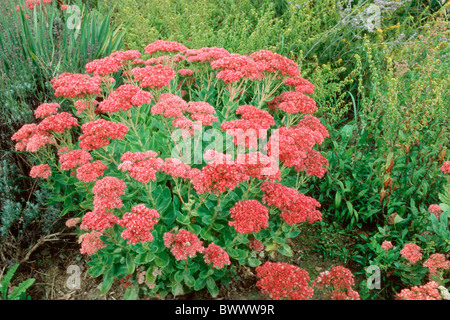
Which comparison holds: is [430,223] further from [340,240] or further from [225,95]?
[225,95]

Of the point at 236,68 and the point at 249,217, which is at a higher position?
the point at 236,68

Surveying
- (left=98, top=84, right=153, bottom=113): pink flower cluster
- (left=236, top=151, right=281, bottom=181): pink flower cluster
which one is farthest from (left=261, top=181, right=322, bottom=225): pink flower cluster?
(left=98, top=84, right=153, bottom=113): pink flower cluster

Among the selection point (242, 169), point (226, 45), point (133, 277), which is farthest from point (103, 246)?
point (226, 45)

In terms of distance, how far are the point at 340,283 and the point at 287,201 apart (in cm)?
63

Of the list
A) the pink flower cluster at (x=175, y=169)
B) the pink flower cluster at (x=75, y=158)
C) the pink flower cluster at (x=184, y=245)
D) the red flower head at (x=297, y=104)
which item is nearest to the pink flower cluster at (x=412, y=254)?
the red flower head at (x=297, y=104)

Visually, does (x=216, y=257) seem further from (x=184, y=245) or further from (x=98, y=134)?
(x=98, y=134)

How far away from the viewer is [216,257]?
2.19 meters

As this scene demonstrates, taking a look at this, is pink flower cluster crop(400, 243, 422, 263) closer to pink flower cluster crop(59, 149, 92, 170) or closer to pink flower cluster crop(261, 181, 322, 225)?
pink flower cluster crop(261, 181, 322, 225)

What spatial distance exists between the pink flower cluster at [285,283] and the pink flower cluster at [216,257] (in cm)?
25

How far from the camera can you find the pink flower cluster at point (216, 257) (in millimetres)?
2164

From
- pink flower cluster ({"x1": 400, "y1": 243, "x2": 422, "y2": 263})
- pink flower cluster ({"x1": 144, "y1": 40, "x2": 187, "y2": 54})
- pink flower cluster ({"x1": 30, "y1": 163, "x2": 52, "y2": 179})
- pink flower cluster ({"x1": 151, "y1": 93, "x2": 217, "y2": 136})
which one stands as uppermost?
pink flower cluster ({"x1": 144, "y1": 40, "x2": 187, "y2": 54})

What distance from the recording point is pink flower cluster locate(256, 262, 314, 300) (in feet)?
6.66

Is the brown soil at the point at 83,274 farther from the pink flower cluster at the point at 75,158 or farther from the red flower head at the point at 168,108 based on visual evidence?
the red flower head at the point at 168,108

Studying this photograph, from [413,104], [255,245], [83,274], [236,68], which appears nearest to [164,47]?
[236,68]
